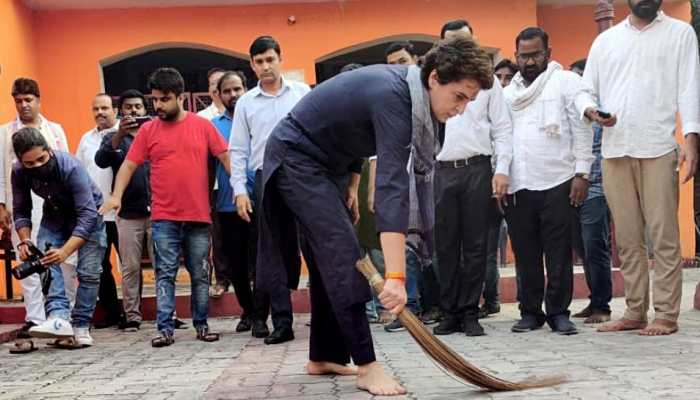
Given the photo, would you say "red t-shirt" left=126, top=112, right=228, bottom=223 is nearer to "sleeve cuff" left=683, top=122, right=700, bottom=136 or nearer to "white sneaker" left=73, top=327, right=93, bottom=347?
"white sneaker" left=73, top=327, right=93, bottom=347

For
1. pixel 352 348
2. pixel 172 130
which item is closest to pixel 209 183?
pixel 172 130

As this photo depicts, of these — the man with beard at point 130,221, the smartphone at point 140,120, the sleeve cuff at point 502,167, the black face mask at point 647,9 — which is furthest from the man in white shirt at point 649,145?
the man with beard at point 130,221

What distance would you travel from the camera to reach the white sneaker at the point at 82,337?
5.93 meters

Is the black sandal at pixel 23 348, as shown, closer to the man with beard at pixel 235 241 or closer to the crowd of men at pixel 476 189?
the crowd of men at pixel 476 189

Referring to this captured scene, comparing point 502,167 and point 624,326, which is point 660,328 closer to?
point 624,326

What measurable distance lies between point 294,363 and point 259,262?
891mm

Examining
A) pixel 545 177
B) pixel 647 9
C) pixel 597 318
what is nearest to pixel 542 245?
pixel 545 177

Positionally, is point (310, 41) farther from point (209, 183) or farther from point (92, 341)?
point (92, 341)

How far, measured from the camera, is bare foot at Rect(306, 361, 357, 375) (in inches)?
160

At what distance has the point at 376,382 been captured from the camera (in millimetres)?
3529

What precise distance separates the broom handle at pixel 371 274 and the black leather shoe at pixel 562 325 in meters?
2.23

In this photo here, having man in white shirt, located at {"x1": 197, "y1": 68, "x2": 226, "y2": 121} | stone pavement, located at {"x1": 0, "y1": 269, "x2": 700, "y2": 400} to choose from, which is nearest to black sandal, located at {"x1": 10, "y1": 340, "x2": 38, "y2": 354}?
stone pavement, located at {"x1": 0, "y1": 269, "x2": 700, "y2": 400}

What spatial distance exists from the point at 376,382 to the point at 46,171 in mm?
3217

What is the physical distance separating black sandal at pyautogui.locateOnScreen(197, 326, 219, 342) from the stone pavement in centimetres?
6
